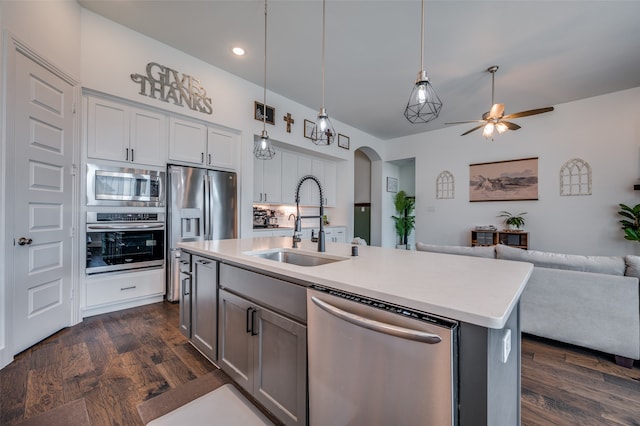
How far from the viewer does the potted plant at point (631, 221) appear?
3.86 meters

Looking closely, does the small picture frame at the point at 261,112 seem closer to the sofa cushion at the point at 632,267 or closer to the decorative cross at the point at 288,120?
the decorative cross at the point at 288,120

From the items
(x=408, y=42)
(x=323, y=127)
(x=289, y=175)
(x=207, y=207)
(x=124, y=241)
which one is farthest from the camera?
(x=289, y=175)

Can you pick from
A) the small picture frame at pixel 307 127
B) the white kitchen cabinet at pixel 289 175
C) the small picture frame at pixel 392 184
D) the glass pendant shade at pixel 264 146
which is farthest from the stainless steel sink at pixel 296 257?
the small picture frame at pixel 392 184

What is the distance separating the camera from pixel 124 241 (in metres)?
2.91

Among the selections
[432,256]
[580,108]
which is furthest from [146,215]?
[580,108]

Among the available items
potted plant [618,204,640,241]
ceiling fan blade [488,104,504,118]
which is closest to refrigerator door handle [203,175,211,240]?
ceiling fan blade [488,104,504,118]

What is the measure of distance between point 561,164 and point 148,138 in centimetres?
636

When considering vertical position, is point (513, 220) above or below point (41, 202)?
below

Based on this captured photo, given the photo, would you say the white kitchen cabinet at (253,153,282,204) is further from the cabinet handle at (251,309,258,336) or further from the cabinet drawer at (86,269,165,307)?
the cabinet handle at (251,309,258,336)

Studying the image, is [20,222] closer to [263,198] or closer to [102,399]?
[102,399]

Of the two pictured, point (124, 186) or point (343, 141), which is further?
point (343, 141)

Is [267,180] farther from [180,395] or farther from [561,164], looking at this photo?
[561,164]

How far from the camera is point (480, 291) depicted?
0.94 metres

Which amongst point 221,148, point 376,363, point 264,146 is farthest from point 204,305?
point 221,148
